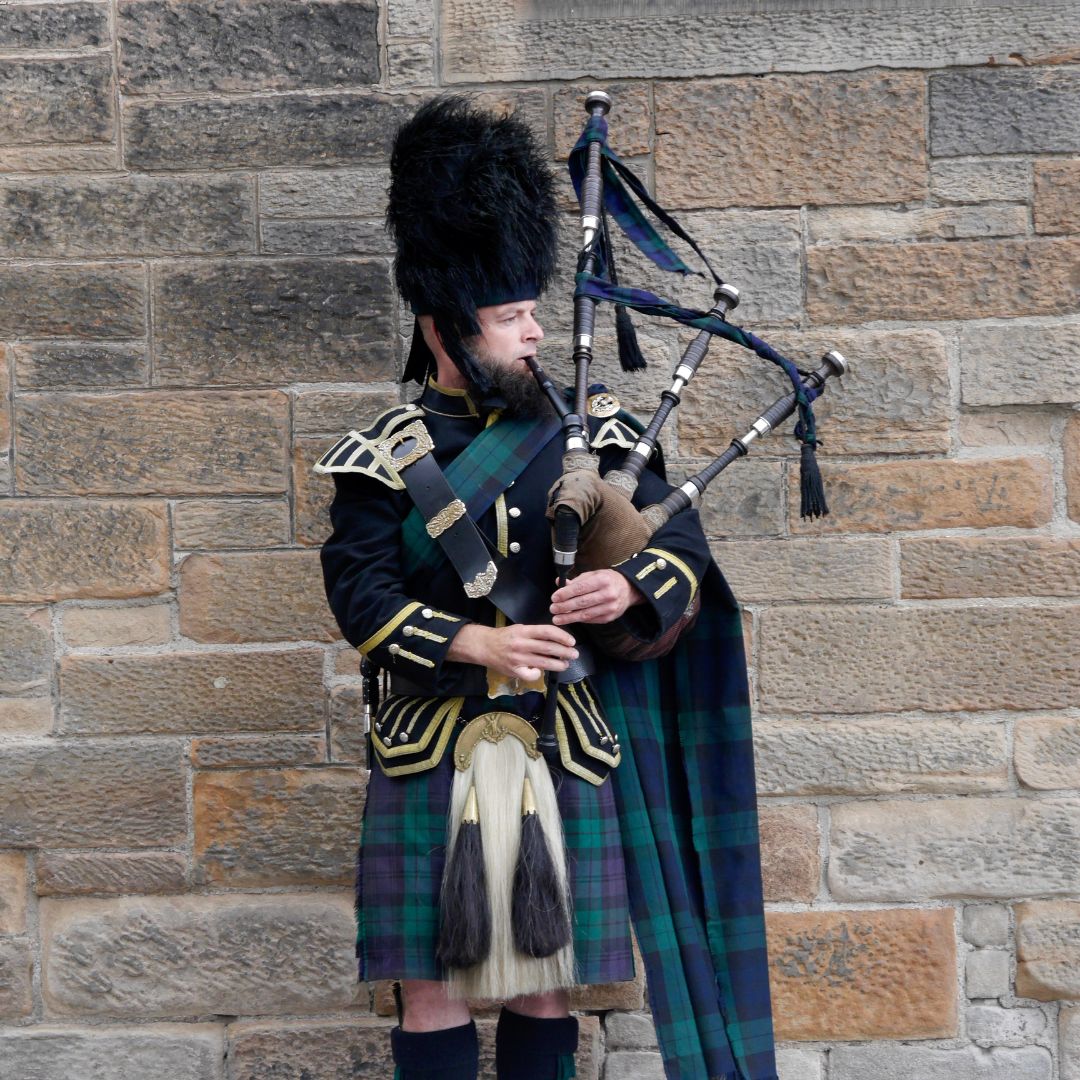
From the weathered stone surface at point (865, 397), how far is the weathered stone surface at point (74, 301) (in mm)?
1228

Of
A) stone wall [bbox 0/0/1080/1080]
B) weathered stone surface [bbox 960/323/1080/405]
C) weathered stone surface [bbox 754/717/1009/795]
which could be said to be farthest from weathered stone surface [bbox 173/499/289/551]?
weathered stone surface [bbox 960/323/1080/405]

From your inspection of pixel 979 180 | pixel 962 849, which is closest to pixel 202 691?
pixel 962 849

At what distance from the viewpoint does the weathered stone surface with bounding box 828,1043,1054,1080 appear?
3.25 m

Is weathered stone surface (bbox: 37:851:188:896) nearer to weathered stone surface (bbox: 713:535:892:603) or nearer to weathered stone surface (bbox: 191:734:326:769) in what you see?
→ weathered stone surface (bbox: 191:734:326:769)

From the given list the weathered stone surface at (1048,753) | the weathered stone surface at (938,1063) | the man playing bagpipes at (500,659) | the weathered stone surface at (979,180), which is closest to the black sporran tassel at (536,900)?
the man playing bagpipes at (500,659)

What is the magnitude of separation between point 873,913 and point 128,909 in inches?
63.7

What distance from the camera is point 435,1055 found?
253cm

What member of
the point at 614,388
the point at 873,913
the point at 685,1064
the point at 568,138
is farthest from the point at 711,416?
the point at 685,1064

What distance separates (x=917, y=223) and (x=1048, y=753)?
1176mm

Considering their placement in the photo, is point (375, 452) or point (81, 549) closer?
point (375, 452)

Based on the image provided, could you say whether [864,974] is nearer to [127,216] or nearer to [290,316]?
[290,316]

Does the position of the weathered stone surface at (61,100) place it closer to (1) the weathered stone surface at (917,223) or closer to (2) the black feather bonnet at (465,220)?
(2) the black feather bonnet at (465,220)

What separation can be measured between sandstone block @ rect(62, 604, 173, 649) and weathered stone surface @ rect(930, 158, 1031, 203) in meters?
1.91

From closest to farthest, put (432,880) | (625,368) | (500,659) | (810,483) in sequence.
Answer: (500,659) → (432,880) → (810,483) → (625,368)
